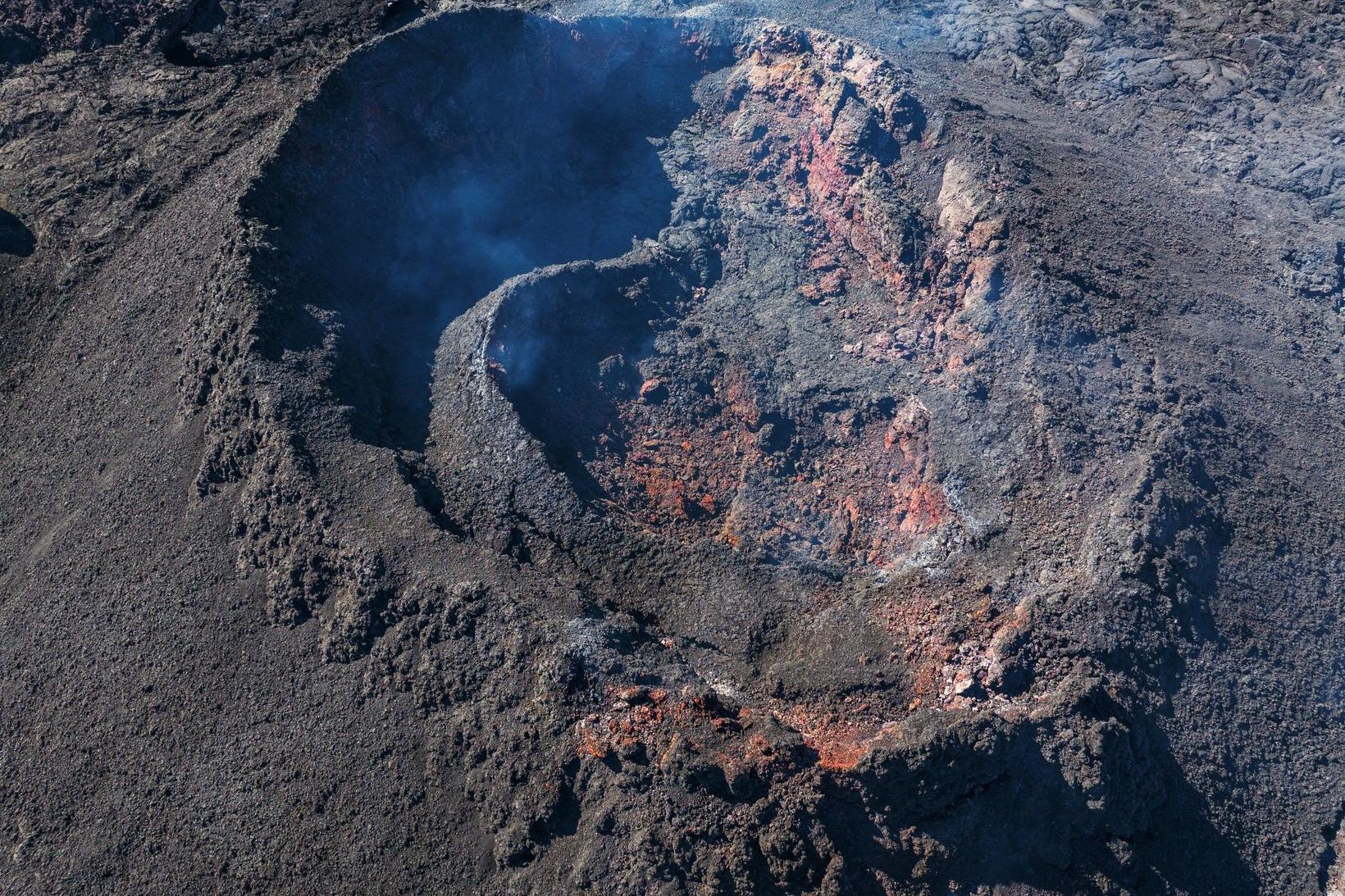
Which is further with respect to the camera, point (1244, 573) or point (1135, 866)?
point (1244, 573)

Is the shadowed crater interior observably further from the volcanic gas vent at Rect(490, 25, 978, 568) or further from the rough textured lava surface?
the volcanic gas vent at Rect(490, 25, 978, 568)

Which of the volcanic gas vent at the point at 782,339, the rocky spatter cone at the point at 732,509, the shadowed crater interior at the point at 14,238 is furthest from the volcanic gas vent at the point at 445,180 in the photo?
the shadowed crater interior at the point at 14,238

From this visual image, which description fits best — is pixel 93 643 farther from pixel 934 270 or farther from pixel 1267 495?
pixel 1267 495

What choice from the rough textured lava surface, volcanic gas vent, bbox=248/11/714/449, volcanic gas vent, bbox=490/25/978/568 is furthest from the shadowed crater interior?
volcanic gas vent, bbox=490/25/978/568

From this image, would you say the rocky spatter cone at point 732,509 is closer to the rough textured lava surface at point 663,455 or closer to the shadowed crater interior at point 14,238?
the rough textured lava surface at point 663,455

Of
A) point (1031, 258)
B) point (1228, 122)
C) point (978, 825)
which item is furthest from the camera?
point (1228, 122)

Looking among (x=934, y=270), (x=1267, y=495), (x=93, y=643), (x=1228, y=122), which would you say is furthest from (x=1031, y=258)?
(x=93, y=643)

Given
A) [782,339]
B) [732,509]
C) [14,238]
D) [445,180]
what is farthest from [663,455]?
[14,238]

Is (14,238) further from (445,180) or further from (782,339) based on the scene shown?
(782,339)

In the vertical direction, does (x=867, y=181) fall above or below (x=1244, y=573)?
above
